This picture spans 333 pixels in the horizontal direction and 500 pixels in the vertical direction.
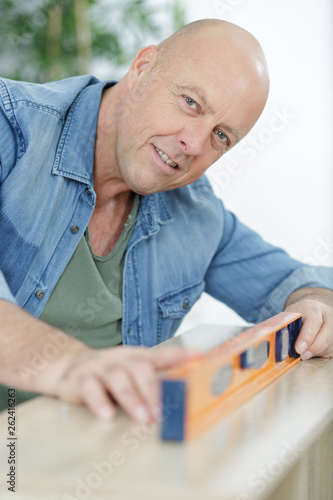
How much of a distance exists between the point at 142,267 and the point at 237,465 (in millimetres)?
853

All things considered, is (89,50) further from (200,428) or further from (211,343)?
(200,428)

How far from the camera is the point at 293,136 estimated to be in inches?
122

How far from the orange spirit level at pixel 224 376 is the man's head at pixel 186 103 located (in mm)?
430

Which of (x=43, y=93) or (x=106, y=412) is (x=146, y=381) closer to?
(x=106, y=412)

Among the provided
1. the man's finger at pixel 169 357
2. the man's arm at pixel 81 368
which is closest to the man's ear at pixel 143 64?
the man's arm at pixel 81 368

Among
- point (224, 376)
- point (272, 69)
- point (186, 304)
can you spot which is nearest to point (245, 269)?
point (186, 304)

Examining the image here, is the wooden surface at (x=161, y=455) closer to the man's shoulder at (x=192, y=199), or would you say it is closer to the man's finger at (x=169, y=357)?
the man's finger at (x=169, y=357)

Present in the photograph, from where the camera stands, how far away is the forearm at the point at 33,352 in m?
0.72

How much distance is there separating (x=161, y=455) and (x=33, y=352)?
9.3 inches

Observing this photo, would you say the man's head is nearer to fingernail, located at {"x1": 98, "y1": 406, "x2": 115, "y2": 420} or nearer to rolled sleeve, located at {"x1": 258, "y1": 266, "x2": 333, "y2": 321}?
rolled sleeve, located at {"x1": 258, "y1": 266, "x2": 333, "y2": 321}

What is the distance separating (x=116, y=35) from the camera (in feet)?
10.2

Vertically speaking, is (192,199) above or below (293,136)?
below

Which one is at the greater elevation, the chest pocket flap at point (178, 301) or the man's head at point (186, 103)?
the man's head at point (186, 103)

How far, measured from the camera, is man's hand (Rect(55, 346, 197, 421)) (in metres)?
0.64
